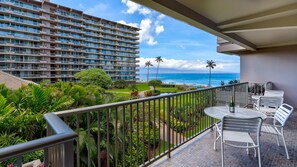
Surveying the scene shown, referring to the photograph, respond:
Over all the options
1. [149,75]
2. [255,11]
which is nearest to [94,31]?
[149,75]

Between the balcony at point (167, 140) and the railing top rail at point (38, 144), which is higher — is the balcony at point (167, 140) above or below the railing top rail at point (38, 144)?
below

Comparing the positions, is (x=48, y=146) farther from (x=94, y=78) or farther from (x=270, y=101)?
(x=94, y=78)

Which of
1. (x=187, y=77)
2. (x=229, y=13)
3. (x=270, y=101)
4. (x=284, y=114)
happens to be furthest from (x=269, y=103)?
(x=187, y=77)

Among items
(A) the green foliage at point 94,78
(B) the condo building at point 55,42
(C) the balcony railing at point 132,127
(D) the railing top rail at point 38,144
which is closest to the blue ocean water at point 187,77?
(B) the condo building at point 55,42

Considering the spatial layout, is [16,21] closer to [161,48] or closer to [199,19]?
[161,48]

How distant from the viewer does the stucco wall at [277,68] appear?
6.51 metres

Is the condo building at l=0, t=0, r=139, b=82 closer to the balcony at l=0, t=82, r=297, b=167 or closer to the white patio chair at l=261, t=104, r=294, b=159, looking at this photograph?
the balcony at l=0, t=82, r=297, b=167

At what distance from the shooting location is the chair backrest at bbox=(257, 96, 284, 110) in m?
4.06

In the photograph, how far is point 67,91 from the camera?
5914 millimetres

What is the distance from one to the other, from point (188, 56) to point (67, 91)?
56.7 meters

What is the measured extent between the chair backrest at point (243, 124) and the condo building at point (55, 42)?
144 ft

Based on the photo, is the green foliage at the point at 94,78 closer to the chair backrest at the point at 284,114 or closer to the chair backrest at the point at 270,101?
the chair backrest at the point at 270,101

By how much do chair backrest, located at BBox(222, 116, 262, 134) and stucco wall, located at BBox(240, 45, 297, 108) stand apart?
5.90m

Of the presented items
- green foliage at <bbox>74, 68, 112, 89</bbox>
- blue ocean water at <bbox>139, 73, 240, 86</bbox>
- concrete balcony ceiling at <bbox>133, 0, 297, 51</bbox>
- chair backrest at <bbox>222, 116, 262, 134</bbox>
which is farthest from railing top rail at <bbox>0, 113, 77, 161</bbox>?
blue ocean water at <bbox>139, 73, 240, 86</bbox>
